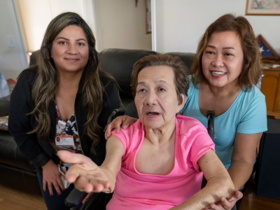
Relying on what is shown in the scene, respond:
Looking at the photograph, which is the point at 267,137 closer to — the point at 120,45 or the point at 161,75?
the point at 161,75

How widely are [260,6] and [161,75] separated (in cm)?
298

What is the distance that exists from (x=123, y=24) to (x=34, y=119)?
264 centimetres

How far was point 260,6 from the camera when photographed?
3150 millimetres

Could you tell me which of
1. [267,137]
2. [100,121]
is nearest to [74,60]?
[100,121]

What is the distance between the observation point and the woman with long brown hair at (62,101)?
1.30 m

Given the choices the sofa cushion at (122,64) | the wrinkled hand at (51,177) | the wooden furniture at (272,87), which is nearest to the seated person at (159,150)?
the wrinkled hand at (51,177)

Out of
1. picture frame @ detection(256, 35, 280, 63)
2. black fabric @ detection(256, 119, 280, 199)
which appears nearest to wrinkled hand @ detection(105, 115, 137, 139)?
black fabric @ detection(256, 119, 280, 199)

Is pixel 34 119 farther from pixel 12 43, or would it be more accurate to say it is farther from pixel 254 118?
pixel 12 43

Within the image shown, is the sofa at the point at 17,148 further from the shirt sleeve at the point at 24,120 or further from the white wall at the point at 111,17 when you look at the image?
the white wall at the point at 111,17

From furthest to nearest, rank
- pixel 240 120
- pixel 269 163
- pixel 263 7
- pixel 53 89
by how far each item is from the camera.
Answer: pixel 263 7
pixel 269 163
pixel 53 89
pixel 240 120

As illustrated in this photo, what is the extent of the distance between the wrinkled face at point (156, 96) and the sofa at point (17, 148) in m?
0.93

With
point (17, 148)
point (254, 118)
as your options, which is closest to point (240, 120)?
point (254, 118)

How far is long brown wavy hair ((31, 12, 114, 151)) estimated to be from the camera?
1319 millimetres

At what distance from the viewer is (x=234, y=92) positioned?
47.8 inches
